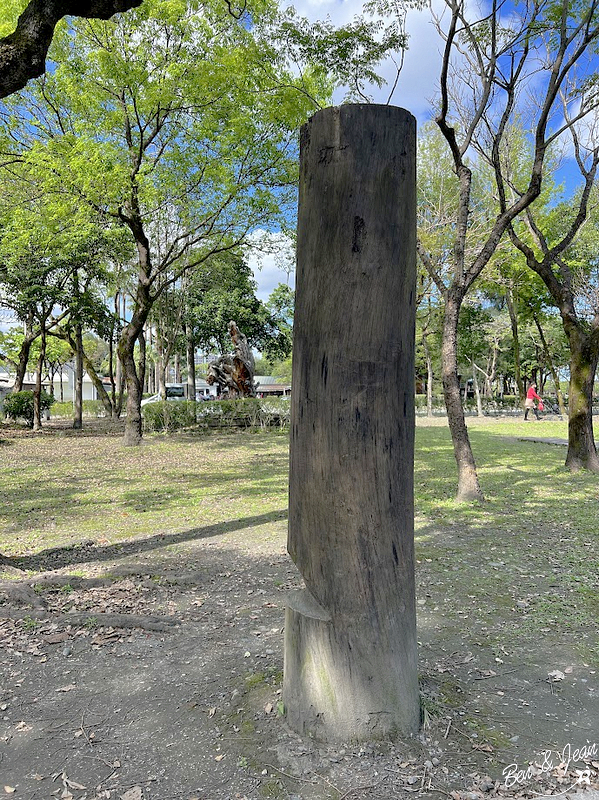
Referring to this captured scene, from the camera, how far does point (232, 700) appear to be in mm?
2758

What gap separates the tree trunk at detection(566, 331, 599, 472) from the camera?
964cm

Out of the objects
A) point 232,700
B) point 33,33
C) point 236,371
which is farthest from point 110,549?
point 236,371

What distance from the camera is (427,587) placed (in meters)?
4.46

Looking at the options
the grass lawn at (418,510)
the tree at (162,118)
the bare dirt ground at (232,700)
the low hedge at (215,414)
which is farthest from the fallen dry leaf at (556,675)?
the low hedge at (215,414)

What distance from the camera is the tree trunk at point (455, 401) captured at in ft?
24.9

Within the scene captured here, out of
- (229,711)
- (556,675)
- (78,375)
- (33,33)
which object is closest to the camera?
(229,711)

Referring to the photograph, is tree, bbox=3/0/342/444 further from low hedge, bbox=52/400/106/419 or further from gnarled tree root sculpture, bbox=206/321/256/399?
low hedge, bbox=52/400/106/419

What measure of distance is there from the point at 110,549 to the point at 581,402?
807 centimetres

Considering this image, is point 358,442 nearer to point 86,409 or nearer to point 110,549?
point 110,549

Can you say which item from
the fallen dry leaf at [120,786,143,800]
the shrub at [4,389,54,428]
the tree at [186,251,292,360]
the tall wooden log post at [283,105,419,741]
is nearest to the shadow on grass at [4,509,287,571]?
the fallen dry leaf at [120,786,143,800]

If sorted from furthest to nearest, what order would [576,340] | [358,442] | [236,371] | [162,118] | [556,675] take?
[236,371]
[162,118]
[576,340]
[556,675]
[358,442]

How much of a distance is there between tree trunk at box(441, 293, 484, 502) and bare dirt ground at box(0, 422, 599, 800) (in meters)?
3.13

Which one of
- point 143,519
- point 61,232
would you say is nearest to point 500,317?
point 61,232

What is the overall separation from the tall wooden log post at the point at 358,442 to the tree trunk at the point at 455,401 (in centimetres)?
531
